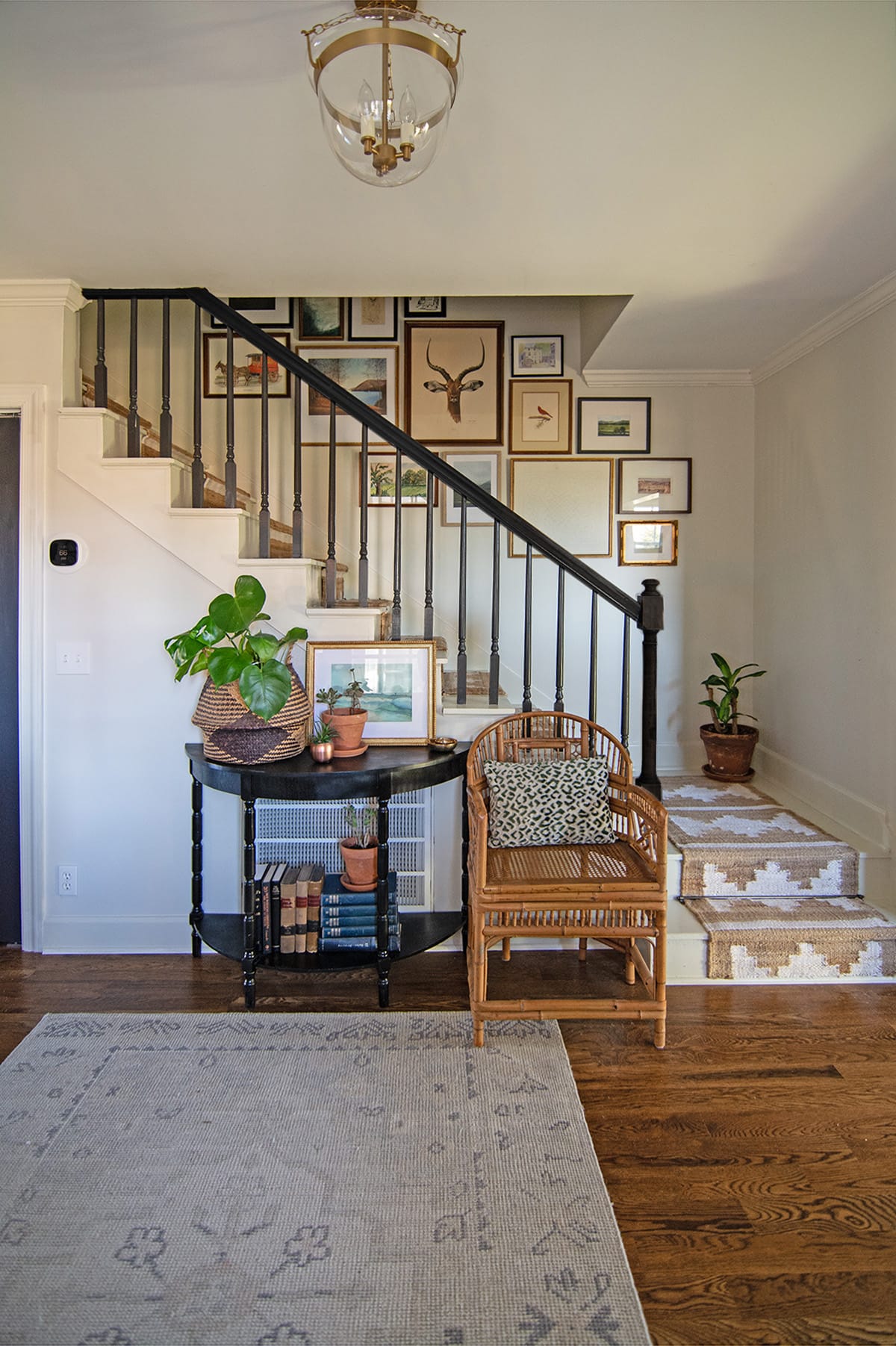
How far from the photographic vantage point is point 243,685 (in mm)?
2504

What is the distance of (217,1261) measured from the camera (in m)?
1.60

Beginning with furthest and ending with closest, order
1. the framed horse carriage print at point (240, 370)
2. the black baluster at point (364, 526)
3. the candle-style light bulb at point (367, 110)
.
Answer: the framed horse carriage print at point (240, 370) < the black baluster at point (364, 526) < the candle-style light bulb at point (367, 110)

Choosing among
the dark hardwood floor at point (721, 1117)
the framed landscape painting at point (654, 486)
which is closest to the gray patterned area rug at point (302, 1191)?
the dark hardwood floor at point (721, 1117)

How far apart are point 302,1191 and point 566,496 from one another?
3.42m

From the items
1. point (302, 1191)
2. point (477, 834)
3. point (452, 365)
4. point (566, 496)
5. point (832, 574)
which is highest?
point (452, 365)

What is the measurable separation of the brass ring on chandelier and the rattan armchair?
1.87 m

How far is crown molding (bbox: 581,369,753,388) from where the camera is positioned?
4168 mm

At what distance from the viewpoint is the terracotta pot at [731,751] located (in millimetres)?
4059

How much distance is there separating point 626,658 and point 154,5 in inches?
93.7

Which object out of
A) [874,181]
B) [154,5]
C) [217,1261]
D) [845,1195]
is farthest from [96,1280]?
[874,181]

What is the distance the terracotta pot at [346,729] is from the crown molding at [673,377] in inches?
97.7

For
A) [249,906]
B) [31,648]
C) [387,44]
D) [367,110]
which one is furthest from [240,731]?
[387,44]

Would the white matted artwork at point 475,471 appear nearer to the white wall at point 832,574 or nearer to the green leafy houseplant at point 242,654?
the white wall at point 832,574

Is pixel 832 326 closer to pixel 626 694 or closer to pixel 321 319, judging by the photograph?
pixel 626 694
